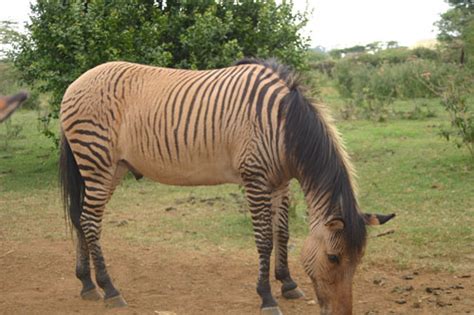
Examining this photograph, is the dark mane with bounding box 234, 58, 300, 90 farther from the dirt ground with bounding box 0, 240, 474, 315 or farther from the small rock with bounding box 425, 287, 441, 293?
the small rock with bounding box 425, 287, 441, 293

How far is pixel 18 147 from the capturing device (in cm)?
1620

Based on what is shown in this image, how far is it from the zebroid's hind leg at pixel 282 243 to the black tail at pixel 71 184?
1.86 meters

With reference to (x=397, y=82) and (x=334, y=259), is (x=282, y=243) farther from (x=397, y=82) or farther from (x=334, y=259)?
(x=397, y=82)

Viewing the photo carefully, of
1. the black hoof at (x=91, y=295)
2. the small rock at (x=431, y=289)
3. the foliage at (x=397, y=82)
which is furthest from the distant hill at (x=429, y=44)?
the black hoof at (x=91, y=295)

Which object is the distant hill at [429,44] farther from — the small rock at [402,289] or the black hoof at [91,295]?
the black hoof at [91,295]

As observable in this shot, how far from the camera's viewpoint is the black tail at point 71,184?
241 inches

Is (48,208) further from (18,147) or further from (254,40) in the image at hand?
(18,147)

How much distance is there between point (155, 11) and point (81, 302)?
6813mm

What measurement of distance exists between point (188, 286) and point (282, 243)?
103 centimetres

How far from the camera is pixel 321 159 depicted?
496cm

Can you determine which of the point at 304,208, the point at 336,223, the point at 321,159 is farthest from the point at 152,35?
the point at 336,223

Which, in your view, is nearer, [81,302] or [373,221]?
[373,221]

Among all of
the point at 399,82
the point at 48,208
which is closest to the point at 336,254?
the point at 48,208

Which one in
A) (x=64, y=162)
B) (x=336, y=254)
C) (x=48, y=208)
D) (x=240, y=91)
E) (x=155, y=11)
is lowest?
(x=48, y=208)
